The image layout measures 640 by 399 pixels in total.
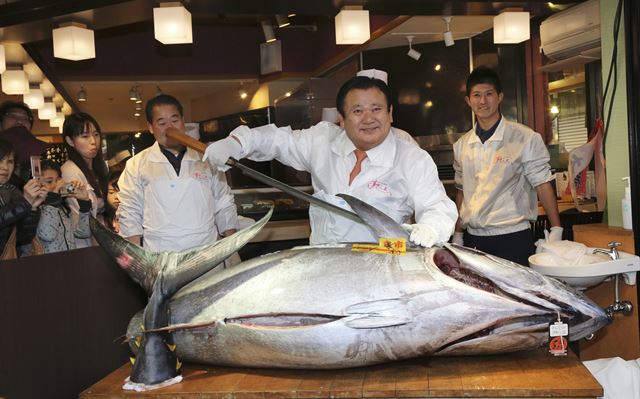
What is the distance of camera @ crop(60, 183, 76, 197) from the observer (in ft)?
11.0

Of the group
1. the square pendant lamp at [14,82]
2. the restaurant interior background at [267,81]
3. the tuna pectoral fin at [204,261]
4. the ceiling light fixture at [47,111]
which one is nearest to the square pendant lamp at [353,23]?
the restaurant interior background at [267,81]

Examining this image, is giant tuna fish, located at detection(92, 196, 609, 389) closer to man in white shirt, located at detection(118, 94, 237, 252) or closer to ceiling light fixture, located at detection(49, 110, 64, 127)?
man in white shirt, located at detection(118, 94, 237, 252)

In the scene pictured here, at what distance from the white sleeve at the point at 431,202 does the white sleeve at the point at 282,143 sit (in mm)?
519

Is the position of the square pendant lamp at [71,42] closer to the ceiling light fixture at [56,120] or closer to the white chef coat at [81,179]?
the white chef coat at [81,179]

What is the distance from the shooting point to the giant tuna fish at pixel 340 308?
2189 mm

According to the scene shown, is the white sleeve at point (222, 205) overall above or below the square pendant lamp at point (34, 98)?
below

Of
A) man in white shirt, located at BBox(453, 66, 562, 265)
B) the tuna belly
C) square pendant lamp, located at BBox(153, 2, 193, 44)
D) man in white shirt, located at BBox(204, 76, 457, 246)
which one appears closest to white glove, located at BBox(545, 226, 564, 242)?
man in white shirt, located at BBox(453, 66, 562, 265)

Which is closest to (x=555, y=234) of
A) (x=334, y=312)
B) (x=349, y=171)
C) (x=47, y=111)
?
(x=349, y=171)

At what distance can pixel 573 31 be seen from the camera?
4.60 meters

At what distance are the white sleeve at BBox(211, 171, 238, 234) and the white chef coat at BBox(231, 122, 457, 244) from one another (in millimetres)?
804

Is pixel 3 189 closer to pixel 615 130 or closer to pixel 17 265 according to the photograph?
pixel 17 265

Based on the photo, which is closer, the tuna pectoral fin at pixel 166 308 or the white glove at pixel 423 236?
the tuna pectoral fin at pixel 166 308

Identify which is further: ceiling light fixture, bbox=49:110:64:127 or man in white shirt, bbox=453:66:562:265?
ceiling light fixture, bbox=49:110:64:127

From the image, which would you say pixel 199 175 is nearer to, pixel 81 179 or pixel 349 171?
pixel 81 179
